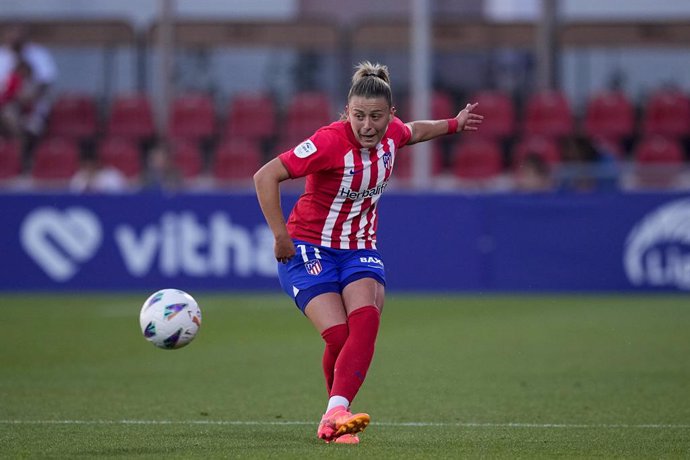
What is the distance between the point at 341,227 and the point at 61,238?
35.0 ft

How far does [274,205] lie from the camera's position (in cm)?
679

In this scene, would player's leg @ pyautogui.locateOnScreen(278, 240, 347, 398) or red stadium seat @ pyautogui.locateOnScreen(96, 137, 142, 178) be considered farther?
red stadium seat @ pyautogui.locateOnScreen(96, 137, 142, 178)

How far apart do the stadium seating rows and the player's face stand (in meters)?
13.4

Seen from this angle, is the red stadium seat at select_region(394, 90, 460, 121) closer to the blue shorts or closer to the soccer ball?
the soccer ball

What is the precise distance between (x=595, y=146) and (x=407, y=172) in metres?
3.74

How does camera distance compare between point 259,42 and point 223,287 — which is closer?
point 223,287

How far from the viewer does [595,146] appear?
17.4 metres

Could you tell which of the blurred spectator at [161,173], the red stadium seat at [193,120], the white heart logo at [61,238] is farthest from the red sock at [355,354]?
the red stadium seat at [193,120]

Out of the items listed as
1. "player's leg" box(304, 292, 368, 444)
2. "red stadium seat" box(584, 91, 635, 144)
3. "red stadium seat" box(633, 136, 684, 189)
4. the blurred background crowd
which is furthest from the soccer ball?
"red stadium seat" box(584, 91, 635, 144)

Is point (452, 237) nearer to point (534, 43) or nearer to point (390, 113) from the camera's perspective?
point (534, 43)

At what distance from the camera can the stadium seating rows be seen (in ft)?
68.0

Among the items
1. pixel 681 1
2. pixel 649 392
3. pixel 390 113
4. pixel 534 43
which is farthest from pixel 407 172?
pixel 390 113

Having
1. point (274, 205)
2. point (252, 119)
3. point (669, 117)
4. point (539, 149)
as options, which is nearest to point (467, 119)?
point (274, 205)

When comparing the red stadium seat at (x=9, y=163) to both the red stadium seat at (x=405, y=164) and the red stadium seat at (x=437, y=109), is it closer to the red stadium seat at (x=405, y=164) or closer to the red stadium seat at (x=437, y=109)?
the red stadium seat at (x=405, y=164)
